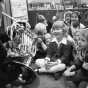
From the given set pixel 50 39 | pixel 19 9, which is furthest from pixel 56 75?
pixel 19 9

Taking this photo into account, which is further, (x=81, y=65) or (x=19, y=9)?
(x=19, y=9)

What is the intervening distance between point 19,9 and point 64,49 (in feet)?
1.80

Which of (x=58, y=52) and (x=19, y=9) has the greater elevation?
(x=19, y=9)

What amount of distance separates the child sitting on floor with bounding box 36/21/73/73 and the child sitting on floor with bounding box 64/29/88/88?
0.27 feet

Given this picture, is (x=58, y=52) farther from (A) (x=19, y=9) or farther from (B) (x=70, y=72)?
(A) (x=19, y=9)

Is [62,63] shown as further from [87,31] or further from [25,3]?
[25,3]

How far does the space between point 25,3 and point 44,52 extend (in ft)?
1.32

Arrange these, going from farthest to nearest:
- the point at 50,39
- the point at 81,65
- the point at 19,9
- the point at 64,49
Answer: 1. the point at 19,9
2. the point at 50,39
3. the point at 64,49
4. the point at 81,65

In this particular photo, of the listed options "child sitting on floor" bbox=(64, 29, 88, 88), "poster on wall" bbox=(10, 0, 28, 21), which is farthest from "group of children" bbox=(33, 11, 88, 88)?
"poster on wall" bbox=(10, 0, 28, 21)

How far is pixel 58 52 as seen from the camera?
3.09 ft

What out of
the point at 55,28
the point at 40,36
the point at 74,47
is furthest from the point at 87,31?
the point at 40,36

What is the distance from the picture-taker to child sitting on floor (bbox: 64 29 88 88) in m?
0.66

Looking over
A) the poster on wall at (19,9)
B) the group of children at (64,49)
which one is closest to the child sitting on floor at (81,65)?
the group of children at (64,49)

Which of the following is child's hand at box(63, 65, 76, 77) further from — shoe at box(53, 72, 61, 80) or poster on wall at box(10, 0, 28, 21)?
poster on wall at box(10, 0, 28, 21)
